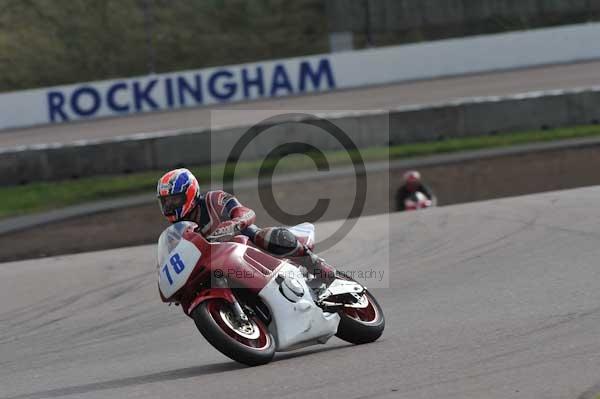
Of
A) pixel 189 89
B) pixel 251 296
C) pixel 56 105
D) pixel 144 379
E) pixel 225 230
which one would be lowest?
pixel 56 105

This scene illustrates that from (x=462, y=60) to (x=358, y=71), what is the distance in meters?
3.50

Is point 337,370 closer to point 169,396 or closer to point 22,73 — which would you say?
point 169,396

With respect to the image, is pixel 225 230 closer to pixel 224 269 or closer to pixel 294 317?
pixel 224 269

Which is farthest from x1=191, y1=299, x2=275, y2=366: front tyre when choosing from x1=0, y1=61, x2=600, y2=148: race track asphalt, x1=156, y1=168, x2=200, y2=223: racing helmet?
x1=0, y1=61, x2=600, y2=148: race track asphalt

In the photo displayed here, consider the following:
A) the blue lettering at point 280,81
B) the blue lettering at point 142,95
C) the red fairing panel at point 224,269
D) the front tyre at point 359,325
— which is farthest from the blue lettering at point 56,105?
the red fairing panel at point 224,269

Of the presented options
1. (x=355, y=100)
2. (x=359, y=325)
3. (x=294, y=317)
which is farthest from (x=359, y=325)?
(x=355, y=100)

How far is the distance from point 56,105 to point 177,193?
2372cm

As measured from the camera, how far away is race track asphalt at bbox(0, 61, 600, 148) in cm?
2627

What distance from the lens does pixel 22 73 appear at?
35969mm

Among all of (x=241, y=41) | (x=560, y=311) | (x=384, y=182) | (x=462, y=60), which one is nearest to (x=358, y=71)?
(x=462, y=60)

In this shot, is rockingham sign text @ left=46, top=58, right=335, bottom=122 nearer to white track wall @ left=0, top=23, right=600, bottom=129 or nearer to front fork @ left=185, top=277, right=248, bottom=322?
white track wall @ left=0, top=23, right=600, bottom=129

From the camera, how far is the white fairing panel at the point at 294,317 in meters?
6.29

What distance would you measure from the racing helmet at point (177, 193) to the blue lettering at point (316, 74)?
23691mm

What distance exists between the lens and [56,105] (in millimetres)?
28844
